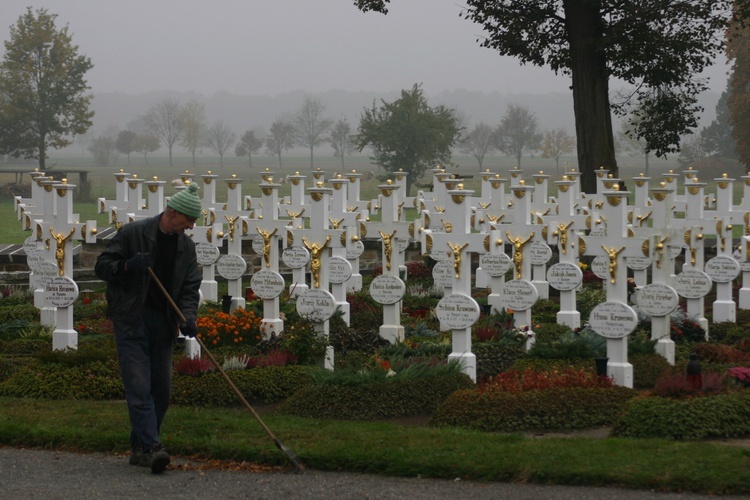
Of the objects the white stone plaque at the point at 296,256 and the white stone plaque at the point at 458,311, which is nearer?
the white stone plaque at the point at 458,311

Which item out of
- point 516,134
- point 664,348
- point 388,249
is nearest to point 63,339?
point 388,249

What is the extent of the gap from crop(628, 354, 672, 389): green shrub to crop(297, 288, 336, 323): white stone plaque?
10.0 feet

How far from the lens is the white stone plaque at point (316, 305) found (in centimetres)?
1261

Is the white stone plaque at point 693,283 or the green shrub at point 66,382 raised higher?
the white stone plaque at point 693,283

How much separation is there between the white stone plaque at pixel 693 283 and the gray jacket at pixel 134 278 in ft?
26.5

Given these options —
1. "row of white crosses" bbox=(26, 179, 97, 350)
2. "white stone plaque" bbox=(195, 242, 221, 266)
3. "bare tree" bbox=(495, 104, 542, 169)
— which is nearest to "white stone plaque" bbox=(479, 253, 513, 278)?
"white stone plaque" bbox=(195, 242, 221, 266)

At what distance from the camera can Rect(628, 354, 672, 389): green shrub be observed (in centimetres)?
1204

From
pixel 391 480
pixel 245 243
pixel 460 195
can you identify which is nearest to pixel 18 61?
pixel 245 243

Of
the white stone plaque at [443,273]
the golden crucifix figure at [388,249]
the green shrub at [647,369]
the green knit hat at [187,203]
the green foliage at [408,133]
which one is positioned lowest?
the green shrub at [647,369]

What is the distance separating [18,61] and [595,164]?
4169 cm

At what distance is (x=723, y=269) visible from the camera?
16.1 metres

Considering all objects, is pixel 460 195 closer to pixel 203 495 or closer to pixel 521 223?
pixel 521 223

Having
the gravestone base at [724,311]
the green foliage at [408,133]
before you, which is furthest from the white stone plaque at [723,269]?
the green foliage at [408,133]

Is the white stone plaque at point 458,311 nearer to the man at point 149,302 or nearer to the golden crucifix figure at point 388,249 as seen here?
the golden crucifix figure at point 388,249
